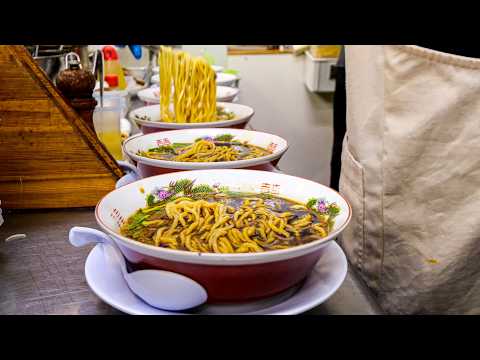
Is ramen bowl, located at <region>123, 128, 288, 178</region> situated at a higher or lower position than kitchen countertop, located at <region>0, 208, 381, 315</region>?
higher

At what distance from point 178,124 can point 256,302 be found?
0.87m

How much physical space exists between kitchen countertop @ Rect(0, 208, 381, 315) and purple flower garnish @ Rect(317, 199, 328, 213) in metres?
0.14

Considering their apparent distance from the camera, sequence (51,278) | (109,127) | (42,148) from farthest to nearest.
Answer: (109,127), (42,148), (51,278)

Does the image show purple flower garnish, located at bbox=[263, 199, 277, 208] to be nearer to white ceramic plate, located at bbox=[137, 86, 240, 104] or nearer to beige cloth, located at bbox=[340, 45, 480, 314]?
beige cloth, located at bbox=[340, 45, 480, 314]

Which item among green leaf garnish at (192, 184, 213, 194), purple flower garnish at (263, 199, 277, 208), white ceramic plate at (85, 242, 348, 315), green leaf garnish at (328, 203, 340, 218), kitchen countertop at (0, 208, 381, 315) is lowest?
kitchen countertop at (0, 208, 381, 315)

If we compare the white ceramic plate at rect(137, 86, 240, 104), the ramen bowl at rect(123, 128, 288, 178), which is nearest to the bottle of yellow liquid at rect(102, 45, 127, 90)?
the white ceramic plate at rect(137, 86, 240, 104)

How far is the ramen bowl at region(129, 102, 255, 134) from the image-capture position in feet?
4.99

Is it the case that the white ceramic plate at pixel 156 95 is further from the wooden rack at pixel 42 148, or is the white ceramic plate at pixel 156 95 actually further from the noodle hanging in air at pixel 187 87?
the wooden rack at pixel 42 148

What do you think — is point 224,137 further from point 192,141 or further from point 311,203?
point 311,203

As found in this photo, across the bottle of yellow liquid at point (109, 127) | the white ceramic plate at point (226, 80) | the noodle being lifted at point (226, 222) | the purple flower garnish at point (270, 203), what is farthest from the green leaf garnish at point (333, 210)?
the white ceramic plate at point (226, 80)

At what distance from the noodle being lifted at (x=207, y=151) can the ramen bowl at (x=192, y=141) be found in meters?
0.02

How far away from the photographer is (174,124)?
4.97 feet

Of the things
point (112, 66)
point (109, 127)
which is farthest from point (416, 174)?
point (112, 66)
